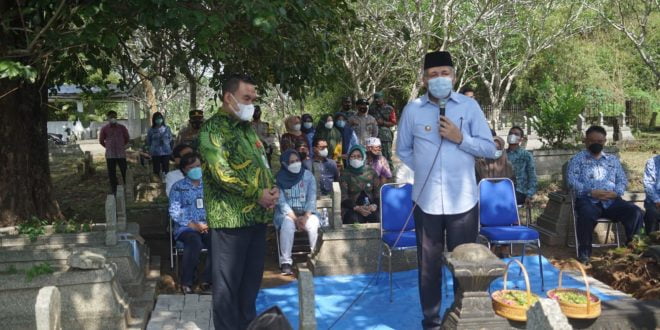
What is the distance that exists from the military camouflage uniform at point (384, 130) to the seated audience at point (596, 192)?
16.8 ft

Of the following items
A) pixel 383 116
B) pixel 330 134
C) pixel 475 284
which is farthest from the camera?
pixel 383 116

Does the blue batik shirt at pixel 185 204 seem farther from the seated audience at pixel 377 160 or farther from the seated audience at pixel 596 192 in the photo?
the seated audience at pixel 596 192

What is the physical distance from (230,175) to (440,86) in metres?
1.61

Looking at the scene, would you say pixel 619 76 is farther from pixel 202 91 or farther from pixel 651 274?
pixel 651 274

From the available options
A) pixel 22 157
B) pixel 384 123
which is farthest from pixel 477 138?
pixel 384 123

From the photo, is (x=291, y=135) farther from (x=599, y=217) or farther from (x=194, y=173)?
(x=599, y=217)

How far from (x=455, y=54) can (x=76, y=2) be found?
2470 centimetres

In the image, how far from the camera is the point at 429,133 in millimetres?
4934

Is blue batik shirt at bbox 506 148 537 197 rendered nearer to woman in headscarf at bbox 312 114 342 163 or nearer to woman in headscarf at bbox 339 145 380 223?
woman in headscarf at bbox 339 145 380 223

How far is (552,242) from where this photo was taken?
8859 mm

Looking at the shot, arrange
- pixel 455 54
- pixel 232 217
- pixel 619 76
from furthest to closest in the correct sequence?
pixel 619 76
pixel 455 54
pixel 232 217

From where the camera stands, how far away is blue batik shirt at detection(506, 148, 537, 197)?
8.89m

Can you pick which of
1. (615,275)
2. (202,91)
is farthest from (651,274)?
(202,91)

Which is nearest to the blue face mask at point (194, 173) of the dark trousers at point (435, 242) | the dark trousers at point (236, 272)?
the dark trousers at point (236, 272)
